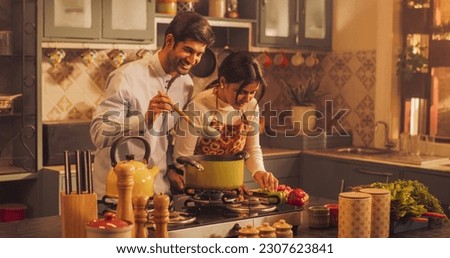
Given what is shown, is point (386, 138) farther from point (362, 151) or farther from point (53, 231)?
point (53, 231)

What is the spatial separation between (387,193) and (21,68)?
7.57 feet

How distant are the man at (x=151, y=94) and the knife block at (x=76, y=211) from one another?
49 centimetres

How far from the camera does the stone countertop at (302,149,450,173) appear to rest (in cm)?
420

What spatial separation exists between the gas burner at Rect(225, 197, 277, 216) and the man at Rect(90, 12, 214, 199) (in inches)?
13.0

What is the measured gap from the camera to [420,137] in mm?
4652

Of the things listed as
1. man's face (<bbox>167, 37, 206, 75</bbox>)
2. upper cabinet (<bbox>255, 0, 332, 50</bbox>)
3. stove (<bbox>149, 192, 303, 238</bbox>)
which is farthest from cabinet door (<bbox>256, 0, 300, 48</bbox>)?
stove (<bbox>149, 192, 303, 238</bbox>)

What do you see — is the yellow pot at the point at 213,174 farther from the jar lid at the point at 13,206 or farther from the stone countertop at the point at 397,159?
the stone countertop at the point at 397,159

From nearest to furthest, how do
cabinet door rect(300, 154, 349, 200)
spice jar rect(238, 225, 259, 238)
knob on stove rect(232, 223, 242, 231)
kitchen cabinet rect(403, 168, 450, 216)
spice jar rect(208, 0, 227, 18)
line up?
spice jar rect(238, 225, 259, 238), knob on stove rect(232, 223, 242, 231), kitchen cabinet rect(403, 168, 450, 216), cabinet door rect(300, 154, 349, 200), spice jar rect(208, 0, 227, 18)

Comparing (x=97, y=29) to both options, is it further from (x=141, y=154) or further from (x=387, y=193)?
(x=387, y=193)

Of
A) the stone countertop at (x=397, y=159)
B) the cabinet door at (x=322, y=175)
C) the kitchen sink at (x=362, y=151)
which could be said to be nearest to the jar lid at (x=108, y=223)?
the stone countertop at (x=397, y=159)

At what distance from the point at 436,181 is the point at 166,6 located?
1.78 metres

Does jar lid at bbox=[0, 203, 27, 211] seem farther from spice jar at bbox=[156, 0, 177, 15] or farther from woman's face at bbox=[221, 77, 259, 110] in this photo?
woman's face at bbox=[221, 77, 259, 110]

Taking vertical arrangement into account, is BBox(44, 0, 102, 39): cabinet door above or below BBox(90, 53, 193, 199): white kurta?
above
